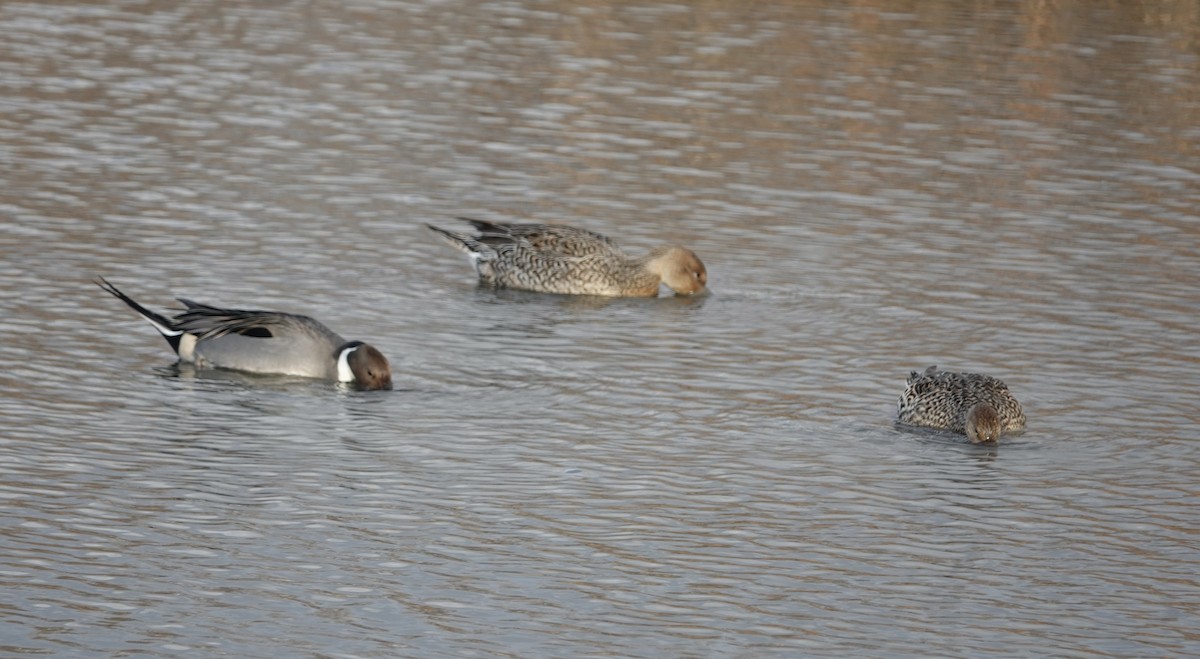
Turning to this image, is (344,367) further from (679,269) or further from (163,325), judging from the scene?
(679,269)

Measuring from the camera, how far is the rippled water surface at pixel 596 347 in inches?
374

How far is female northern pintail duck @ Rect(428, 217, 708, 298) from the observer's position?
16.8m

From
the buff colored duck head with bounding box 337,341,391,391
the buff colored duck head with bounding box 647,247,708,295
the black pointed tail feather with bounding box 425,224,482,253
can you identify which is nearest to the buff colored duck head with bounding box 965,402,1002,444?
the buff colored duck head with bounding box 337,341,391,391

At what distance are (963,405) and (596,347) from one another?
10.2 ft

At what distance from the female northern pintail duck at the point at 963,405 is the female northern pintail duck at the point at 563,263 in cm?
401

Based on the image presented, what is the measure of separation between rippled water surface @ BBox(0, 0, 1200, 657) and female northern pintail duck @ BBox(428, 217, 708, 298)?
250 millimetres

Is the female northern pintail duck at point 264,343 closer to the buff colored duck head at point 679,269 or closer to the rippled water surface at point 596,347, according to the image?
the rippled water surface at point 596,347

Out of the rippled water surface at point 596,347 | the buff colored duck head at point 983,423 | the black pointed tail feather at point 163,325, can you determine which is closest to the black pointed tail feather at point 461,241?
the rippled water surface at point 596,347

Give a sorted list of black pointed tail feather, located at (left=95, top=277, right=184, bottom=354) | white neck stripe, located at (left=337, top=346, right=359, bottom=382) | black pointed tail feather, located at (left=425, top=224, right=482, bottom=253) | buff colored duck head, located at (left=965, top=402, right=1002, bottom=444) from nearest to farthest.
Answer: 1. buff colored duck head, located at (left=965, top=402, right=1002, bottom=444)
2. white neck stripe, located at (left=337, top=346, right=359, bottom=382)
3. black pointed tail feather, located at (left=95, top=277, right=184, bottom=354)
4. black pointed tail feather, located at (left=425, top=224, right=482, bottom=253)

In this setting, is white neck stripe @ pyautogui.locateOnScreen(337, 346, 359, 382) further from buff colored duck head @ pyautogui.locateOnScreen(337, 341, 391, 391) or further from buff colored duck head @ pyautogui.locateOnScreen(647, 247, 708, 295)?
buff colored duck head @ pyautogui.locateOnScreen(647, 247, 708, 295)

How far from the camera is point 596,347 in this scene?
14938mm

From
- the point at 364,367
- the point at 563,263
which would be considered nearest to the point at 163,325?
the point at 364,367

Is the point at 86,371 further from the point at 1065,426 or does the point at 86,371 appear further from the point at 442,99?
the point at 442,99

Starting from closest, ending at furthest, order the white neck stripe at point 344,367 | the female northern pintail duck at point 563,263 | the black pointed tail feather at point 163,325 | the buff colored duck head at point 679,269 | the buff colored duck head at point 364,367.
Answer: the buff colored duck head at point 364,367
the white neck stripe at point 344,367
the black pointed tail feather at point 163,325
the buff colored duck head at point 679,269
the female northern pintail duck at point 563,263
